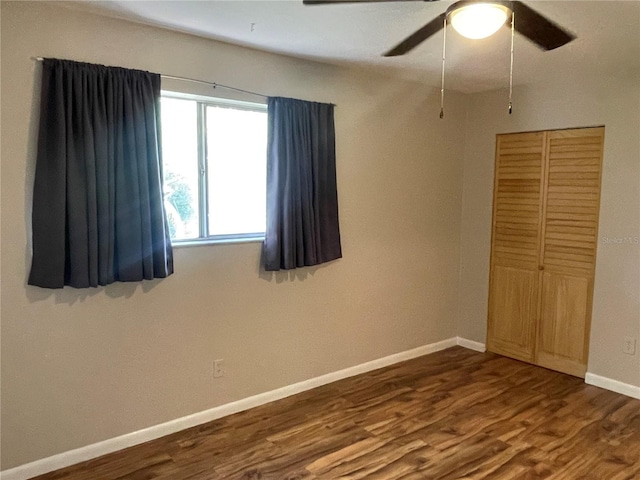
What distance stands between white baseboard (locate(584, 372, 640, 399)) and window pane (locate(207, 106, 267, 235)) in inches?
111

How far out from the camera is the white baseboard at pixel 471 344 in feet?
15.3

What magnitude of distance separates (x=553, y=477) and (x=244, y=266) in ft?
7.10

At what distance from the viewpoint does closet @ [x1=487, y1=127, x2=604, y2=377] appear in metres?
3.91

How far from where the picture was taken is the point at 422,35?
7.34 ft

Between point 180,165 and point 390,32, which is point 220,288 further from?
point 390,32

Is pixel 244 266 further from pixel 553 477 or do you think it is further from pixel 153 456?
pixel 553 477

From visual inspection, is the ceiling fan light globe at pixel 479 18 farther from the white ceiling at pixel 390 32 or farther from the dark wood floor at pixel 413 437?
the dark wood floor at pixel 413 437

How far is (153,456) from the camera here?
110 inches

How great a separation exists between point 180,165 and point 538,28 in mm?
2104

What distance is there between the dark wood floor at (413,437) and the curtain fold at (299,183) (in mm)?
1047

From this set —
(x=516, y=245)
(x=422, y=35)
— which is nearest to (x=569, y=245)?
(x=516, y=245)

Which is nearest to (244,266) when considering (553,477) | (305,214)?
(305,214)

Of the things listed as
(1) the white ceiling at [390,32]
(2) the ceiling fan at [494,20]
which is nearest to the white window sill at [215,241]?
(1) the white ceiling at [390,32]

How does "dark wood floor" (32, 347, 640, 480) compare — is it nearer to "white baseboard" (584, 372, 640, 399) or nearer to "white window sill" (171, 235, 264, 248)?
"white baseboard" (584, 372, 640, 399)
